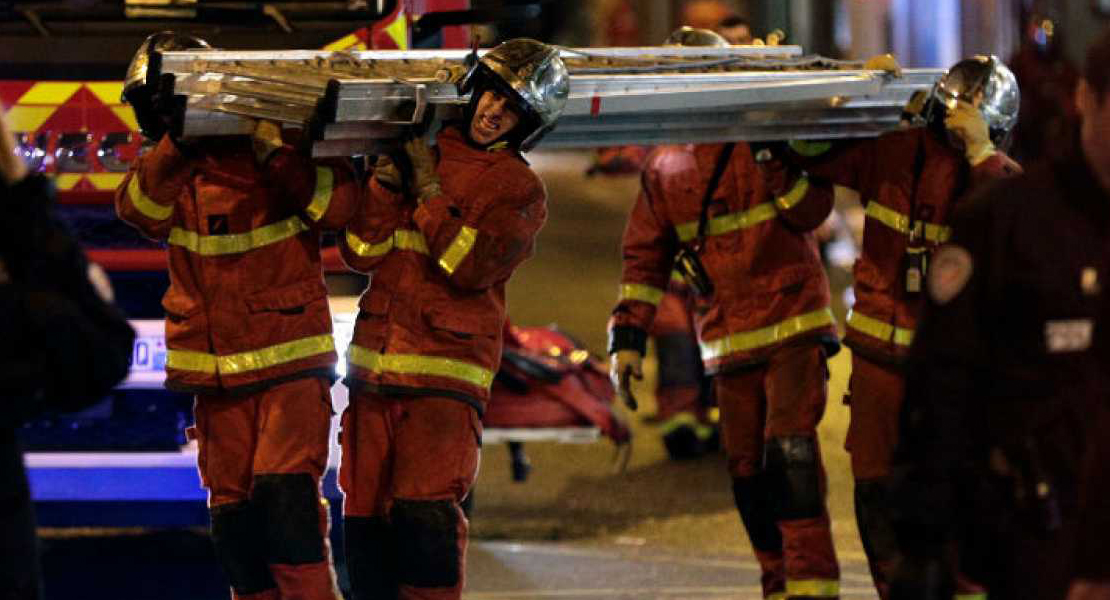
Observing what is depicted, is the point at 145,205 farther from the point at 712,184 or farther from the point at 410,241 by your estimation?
the point at 712,184

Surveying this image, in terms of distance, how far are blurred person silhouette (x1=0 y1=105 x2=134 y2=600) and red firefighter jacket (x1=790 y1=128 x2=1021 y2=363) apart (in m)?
2.67

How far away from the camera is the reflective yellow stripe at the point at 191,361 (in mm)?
5562

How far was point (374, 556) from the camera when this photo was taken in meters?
5.55

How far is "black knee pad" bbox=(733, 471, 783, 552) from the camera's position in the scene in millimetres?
6355

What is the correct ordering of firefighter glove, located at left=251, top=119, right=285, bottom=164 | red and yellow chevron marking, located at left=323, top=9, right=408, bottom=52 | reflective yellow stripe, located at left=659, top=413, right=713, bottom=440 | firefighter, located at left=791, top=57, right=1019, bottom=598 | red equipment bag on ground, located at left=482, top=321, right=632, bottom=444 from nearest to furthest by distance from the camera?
firefighter glove, located at left=251, top=119, right=285, bottom=164, firefighter, located at left=791, top=57, right=1019, bottom=598, red and yellow chevron marking, located at left=323, top=9, right=408, bottom=52, red equipment bag on ground, located at left=482, top=321, right=632, bottom=444, reflective yellow stripe, located at left=659, top=413, right=713, bottom=440

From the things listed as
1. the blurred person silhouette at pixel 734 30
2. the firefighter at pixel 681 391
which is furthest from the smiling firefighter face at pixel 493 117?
the firefighter at pixel 681 391

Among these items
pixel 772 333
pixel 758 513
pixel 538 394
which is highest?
pixel 772 333

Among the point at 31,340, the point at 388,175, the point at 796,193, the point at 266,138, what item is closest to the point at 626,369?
the point at 796,193

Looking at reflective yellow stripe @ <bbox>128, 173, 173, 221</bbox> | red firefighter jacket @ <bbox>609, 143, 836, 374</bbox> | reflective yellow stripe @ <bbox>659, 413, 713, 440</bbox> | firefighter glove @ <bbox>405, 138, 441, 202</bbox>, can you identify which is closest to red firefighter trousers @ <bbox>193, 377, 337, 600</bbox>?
reflective yellow stripe @ <bbox>128, 173, 173, 221</bbox>

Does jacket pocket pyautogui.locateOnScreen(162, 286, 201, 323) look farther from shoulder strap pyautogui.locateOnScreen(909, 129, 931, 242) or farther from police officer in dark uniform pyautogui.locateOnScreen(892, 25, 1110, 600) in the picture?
police officer in dark uniform pyautogui.locateOnScreen(892, 25, 1110, 600)

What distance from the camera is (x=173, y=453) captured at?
21.7 feet

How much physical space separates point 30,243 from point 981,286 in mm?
1641

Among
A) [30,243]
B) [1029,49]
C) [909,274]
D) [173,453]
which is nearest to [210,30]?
[173,453]

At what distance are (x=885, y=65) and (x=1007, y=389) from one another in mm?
2307
